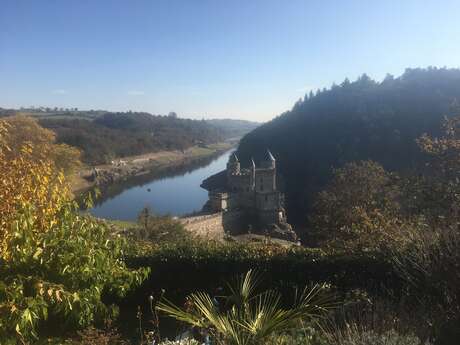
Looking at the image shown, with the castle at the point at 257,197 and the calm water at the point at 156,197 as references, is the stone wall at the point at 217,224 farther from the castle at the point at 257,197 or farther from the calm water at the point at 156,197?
the calm water at the point at 156,197

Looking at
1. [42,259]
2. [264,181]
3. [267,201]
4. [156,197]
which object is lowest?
[156,197]

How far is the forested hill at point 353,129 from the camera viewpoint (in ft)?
178

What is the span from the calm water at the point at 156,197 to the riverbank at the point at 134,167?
355cm

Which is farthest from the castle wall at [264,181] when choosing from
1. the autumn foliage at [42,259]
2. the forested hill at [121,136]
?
the autumn foliage at [42,259]

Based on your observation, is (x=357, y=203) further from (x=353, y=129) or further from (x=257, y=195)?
(x=353, y=129)

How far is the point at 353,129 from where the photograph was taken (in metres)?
62.2

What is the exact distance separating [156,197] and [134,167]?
29.6 meters

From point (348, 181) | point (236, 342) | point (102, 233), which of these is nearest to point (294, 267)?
point (102, 233)

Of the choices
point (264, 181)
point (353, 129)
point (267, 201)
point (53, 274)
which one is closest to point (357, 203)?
point (53, 274)

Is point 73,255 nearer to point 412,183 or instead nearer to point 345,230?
point 345,230

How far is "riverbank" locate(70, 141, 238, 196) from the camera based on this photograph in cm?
6601

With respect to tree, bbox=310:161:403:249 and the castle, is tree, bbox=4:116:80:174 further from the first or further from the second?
tree, bbox=310:161:403:249

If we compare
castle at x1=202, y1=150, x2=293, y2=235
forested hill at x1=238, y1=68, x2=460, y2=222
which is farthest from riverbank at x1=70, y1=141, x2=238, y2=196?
forested hill at x1=238, y1=68, x2=460, y2=222

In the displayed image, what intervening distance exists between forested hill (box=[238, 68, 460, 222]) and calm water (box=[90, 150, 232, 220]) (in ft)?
40.4
